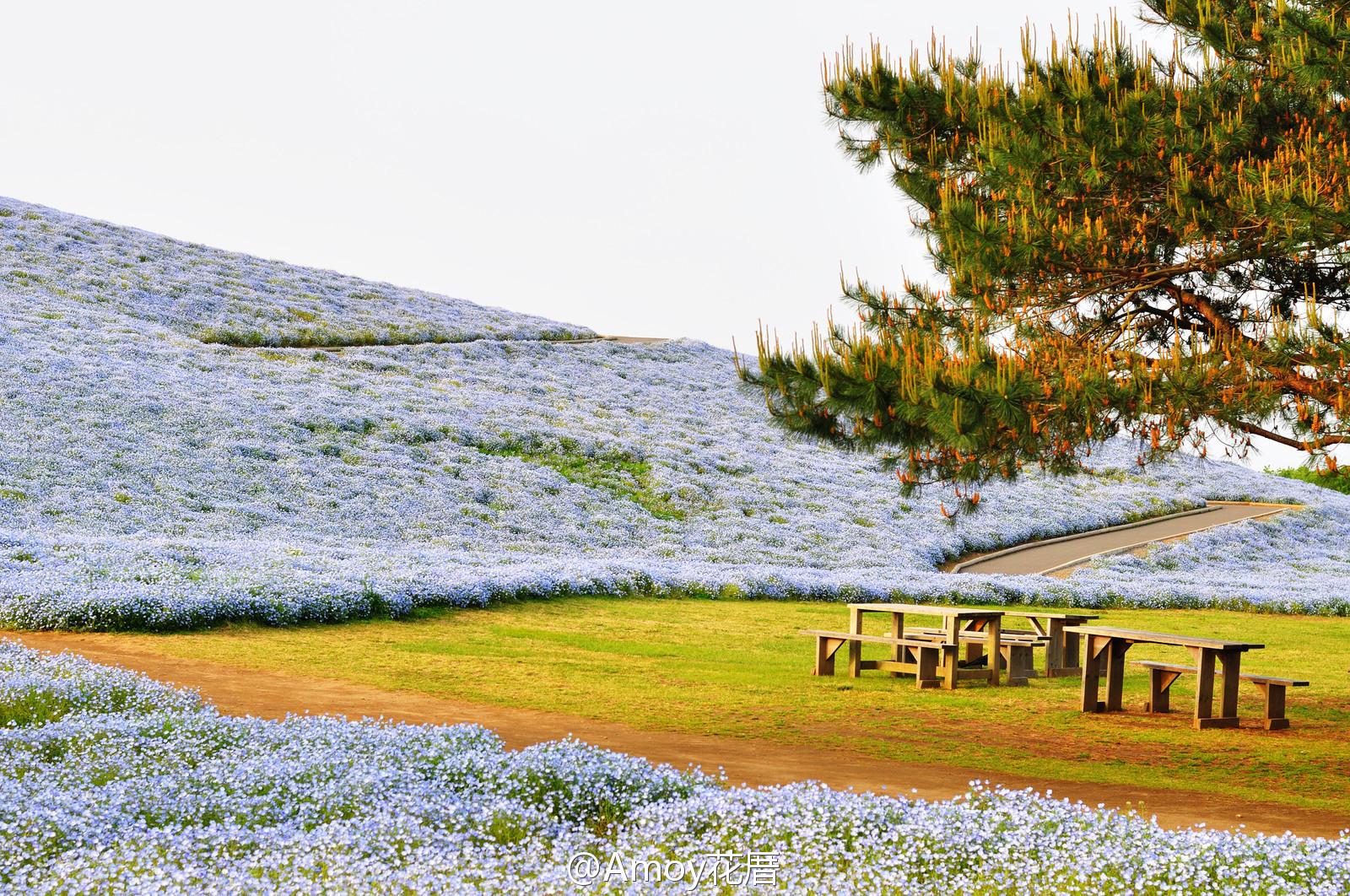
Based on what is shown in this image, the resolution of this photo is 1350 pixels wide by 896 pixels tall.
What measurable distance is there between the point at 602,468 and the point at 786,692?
20.1m

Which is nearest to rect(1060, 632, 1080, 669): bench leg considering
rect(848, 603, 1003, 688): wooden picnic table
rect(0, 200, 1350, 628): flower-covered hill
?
rect(848, 603, 1003, 688): wooden picnic table

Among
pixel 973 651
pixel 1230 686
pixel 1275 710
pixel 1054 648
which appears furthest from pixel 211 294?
pixel 1275 710

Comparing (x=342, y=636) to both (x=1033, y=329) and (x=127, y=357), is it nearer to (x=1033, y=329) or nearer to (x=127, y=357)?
(x=1033, y=329)

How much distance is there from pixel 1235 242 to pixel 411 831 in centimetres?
834

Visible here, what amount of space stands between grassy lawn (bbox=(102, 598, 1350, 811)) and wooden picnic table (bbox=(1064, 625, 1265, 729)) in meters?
0.18

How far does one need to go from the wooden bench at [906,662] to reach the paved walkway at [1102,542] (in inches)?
582

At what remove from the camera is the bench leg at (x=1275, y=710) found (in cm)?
1030

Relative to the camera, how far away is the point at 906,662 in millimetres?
13336

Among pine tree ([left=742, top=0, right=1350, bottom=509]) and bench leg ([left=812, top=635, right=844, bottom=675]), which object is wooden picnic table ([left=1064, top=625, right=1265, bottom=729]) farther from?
bench leg ([left=812, top=635, right=844, bottom=675])

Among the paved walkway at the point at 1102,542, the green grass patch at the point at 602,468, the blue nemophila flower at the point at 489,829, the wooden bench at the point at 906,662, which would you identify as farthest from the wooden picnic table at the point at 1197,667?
the green grass patch at the point at 602,468

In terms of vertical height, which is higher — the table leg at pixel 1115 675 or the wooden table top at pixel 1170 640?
the wooden table top at pixel 1170 640

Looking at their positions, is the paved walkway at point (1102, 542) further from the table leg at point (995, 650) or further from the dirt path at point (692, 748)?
the dirt path at point (692, 748)

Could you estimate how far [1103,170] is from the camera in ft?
33.8

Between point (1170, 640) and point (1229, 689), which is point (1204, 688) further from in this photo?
point (1170, 640)
